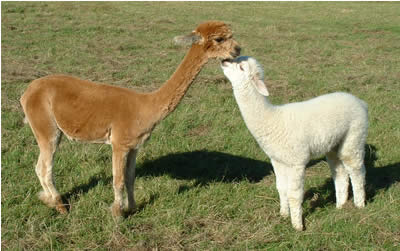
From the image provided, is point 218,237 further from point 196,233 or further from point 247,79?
point 247,79

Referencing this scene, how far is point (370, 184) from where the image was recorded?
5.33 metres

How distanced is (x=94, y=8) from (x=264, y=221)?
17207 mm

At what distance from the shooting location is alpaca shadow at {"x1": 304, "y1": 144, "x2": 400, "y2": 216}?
493 centimetres

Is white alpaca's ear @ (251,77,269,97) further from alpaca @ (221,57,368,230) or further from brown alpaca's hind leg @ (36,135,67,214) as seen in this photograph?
brown alpaca's hind leg @ (36,135,67,214)

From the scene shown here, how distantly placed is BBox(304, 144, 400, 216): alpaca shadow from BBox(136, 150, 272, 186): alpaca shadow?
Result: 28.4 inches

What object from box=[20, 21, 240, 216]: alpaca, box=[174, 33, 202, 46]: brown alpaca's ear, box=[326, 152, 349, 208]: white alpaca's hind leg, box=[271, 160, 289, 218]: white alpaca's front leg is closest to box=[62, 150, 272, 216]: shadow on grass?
box=[20, 21, 240, 216]: alpaca

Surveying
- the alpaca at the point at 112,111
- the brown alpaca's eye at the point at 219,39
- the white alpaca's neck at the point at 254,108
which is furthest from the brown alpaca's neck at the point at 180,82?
the white alpaca's neck at the point at 254,108

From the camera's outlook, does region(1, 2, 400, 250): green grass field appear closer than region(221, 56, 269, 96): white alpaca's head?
No

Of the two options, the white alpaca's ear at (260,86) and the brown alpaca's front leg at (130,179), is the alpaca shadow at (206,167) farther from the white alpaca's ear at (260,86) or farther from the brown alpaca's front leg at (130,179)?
the white alpaca's ear at (260,86)

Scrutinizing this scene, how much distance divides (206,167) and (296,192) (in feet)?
6.03

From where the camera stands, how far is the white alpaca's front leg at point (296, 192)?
4102 mm

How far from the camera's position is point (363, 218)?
4.20 metres

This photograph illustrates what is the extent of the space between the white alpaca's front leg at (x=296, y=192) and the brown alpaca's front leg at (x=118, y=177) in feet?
5.01

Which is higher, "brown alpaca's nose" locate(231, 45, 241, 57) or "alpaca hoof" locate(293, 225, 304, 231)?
"brown alpaca's nose" locate(231, 45, 241, 57)
